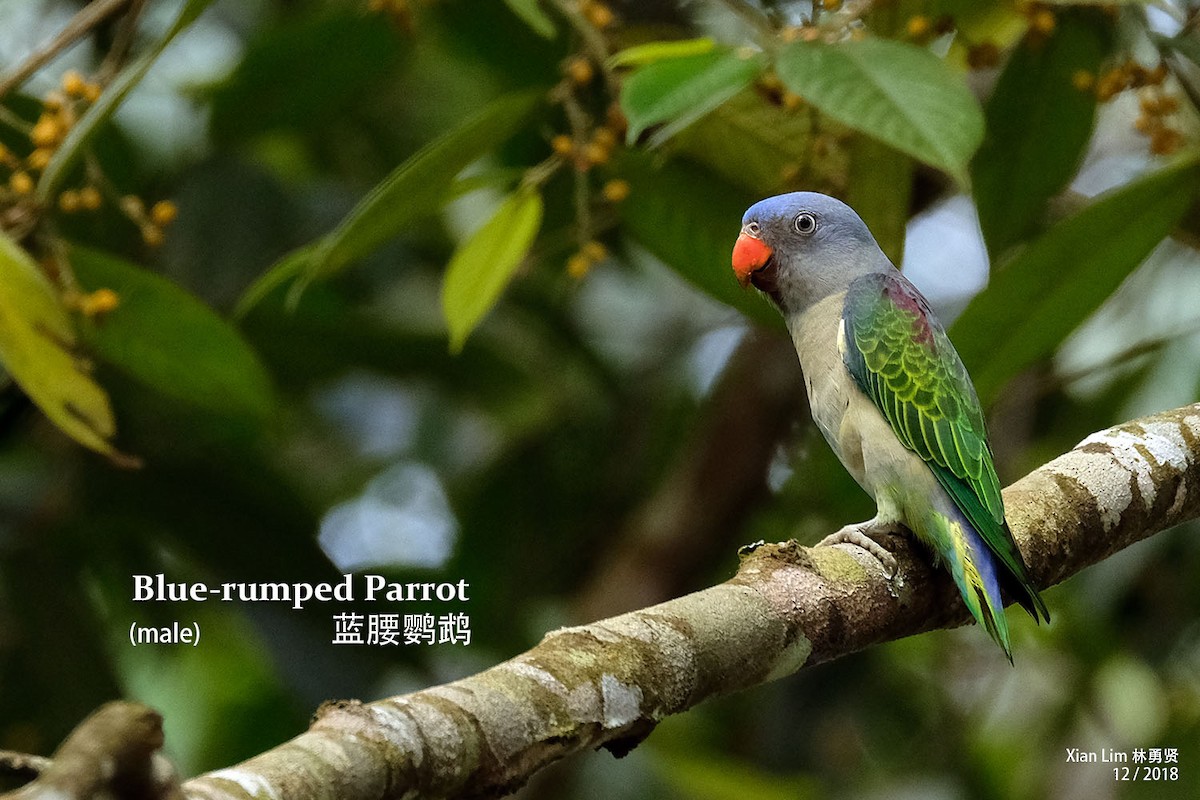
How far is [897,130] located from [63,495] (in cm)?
201

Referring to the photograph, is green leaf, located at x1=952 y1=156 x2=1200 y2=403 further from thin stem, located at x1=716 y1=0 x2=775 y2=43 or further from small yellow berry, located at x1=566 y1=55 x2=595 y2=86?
small yellow berry, located at x1=566 y1=55 x2=595 y2=86

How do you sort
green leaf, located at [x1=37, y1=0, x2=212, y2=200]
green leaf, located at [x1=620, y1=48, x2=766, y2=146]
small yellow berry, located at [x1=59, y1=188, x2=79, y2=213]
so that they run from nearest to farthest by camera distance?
green leaf, located at [x1=620, y1=48, x2=766, y2=146]
green leaf, located at [x1=37, y1=0, x2=212, y2=200]
small yellow berry, located at [x1=59, y1=188, x2=79, y2=213]

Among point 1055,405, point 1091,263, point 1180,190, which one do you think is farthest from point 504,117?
point 1055,405

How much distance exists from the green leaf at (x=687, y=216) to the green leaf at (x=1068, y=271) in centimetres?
34

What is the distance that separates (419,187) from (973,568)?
94cm

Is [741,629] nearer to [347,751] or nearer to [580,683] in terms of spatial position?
[580,683]

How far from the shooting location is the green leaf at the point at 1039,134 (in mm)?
2123

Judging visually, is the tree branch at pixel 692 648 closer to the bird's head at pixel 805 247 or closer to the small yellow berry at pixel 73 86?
the bird's head at pixel 805 247

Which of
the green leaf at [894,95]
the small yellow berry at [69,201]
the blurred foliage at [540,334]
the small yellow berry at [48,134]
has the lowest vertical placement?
the blurred foliage at [540,334]

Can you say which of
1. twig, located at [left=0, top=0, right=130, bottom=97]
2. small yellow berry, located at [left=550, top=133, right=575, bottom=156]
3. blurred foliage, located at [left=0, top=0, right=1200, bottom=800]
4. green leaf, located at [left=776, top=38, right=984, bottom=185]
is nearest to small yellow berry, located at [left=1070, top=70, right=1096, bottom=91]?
blurred foliage, located at [left=0, top=0, right=1200, bottom=800]

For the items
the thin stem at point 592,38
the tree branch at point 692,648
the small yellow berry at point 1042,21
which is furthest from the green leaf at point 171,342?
the small yellow berry at point 1042,21

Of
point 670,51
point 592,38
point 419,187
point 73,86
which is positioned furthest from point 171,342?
point 670,51

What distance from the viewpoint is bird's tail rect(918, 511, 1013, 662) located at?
1461 millimetres

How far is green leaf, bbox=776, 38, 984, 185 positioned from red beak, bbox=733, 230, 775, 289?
0.67ft
